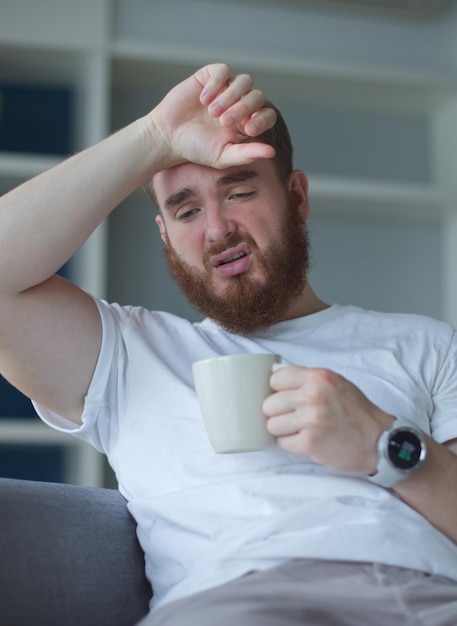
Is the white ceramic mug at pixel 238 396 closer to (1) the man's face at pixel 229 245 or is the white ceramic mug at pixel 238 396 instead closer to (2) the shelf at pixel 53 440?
(1) the man's face at pixel 229 245

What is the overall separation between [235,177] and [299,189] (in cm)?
25

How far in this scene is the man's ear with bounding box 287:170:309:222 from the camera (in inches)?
66.1

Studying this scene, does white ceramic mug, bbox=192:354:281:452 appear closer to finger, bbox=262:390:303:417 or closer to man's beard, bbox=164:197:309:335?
finger, bbox=262:390:303:417

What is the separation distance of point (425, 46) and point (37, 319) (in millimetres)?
2508

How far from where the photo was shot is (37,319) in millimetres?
1314

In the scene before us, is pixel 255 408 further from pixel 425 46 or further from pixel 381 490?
pixel 425 46

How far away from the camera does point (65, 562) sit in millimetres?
1084

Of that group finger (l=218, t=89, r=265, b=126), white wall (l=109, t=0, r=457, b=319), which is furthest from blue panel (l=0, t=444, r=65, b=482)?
finger (l=218, t=89, r=265, b=126)

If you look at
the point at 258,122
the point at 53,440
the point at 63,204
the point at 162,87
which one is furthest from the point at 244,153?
the point at 162,87

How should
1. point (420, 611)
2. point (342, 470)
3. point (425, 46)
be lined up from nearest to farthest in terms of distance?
1. point (420, 611)
2. point (342, 470)
3. point (425, 46)

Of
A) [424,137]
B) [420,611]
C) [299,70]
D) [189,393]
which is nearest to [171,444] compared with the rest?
[189,393]

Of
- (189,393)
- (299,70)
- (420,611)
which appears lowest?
(420,611)

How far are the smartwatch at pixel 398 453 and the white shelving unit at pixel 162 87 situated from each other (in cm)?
168

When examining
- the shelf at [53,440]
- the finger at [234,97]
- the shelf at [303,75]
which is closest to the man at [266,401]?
the finger at [234,97]
